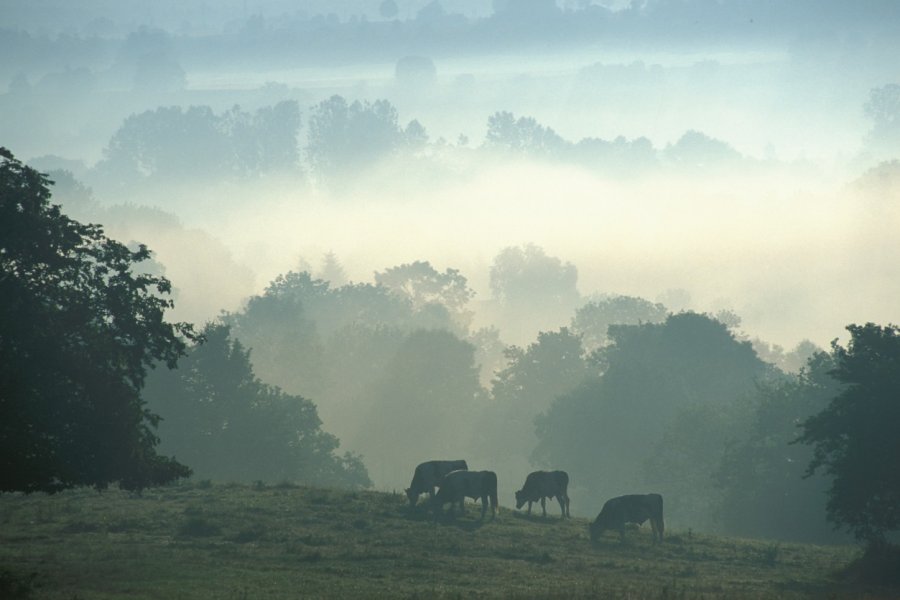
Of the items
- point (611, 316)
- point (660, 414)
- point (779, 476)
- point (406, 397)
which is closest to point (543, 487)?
point (779, 476)

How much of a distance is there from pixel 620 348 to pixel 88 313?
78.4 m

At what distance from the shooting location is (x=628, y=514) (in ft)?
161

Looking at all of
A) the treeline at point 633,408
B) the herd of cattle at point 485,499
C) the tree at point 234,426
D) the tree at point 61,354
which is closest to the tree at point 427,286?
the treeline at point 633,408

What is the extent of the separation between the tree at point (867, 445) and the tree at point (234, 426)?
45.6 m

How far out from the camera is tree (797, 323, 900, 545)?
141 feet

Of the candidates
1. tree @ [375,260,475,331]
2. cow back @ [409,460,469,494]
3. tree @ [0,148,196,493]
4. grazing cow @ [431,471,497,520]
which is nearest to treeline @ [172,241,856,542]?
cow back @ [409,460,469,494]

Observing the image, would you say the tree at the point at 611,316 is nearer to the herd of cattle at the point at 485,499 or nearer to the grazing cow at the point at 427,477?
the grazing cow at the point at 427,477

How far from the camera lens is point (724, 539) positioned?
50.0 m

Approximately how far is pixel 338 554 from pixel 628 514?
14569mm

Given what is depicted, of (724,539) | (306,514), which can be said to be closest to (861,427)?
(724,539)

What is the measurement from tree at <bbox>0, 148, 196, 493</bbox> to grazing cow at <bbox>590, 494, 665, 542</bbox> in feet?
63.2

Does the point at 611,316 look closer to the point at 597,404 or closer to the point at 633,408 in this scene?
the point at 597,404

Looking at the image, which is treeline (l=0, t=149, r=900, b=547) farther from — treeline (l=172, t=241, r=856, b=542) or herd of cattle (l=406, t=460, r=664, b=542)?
herd of cattle (l=406, t=460, r=664, b=542)

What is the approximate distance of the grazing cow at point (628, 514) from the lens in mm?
47812
